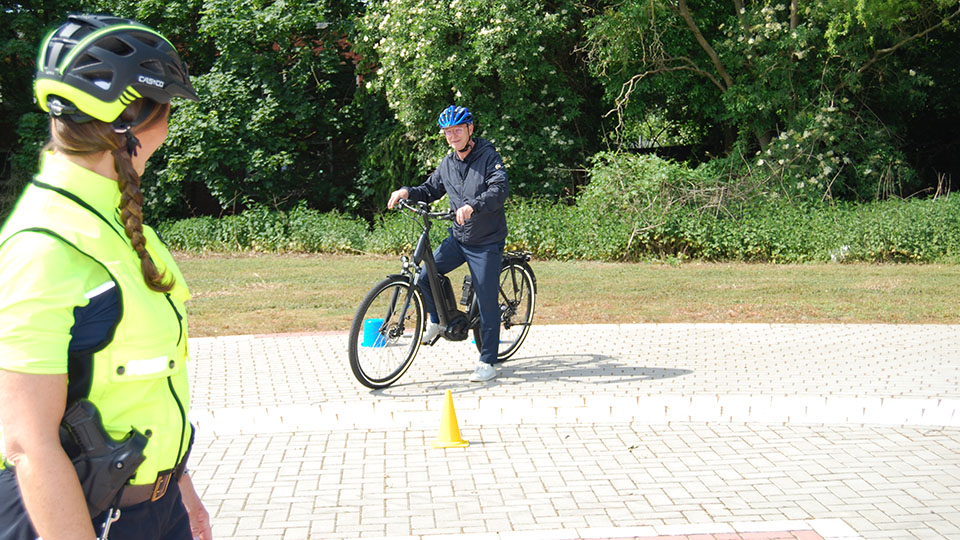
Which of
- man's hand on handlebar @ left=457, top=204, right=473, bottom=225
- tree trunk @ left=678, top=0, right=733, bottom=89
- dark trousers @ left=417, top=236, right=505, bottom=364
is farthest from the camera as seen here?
tree trunk @ left=678, top=0, right=733, bottom=89

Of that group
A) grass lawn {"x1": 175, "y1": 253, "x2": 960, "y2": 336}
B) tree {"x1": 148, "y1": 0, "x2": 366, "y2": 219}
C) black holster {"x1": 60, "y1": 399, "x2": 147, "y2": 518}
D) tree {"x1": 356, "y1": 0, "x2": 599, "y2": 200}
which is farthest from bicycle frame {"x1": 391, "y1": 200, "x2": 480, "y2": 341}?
tree {"x1": 148, "y1": 0, "x2": 366, "y2": 219}

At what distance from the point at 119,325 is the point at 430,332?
18.1 ft

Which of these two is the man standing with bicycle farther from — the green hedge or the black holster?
the green hedge

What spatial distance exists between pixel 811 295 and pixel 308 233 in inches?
483

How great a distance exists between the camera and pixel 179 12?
79.0 feet

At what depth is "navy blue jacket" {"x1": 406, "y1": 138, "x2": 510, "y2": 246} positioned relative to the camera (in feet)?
22.9

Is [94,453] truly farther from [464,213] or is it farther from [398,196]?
[398,196]

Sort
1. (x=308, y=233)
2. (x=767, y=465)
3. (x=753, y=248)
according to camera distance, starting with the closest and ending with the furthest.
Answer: (x=767, y=465), (x=753, y=248), (x=308, y=233)

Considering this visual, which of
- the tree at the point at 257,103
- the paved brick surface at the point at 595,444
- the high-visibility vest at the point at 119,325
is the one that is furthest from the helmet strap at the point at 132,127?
the tree at the point at 257,103

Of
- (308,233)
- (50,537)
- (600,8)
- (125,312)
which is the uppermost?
(600,8)

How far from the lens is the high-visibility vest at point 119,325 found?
1.76 m

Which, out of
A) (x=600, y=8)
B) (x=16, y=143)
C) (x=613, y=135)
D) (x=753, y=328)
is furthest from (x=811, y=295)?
(x=16, y=143)

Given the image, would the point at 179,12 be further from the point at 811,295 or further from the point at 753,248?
the point at 811,295

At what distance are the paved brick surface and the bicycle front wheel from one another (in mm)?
191
